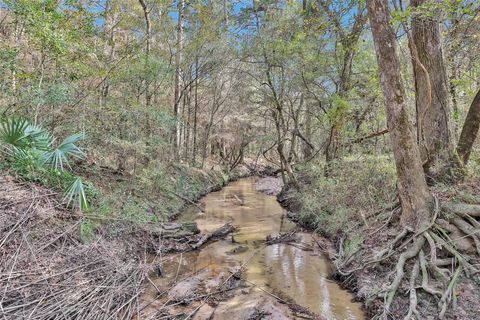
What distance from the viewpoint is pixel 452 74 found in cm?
1076

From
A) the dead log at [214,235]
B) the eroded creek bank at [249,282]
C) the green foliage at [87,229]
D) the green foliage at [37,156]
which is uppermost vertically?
the green foliage at [37,156]

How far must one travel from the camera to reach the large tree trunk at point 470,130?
20.0 feet

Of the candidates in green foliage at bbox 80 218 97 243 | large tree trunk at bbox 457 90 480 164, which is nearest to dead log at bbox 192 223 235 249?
green foliage at bbox 80 218 97 243

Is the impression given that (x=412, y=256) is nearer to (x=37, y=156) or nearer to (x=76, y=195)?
(x=76, y=195)

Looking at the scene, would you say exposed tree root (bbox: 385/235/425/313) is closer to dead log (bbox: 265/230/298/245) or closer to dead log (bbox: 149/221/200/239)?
dead log (bbox: 265/230/298/245)

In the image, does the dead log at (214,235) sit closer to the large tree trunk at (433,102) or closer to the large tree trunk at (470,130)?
the large tree trunk at (433,102)

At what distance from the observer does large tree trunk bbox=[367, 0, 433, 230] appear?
5738 millimetres

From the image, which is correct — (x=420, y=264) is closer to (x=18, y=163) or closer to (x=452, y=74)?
(x=18, y=163)

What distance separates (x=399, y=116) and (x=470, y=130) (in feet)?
5.62

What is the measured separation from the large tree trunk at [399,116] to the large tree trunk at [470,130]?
54.1 inches

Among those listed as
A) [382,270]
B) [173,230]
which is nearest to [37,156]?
[173,230]

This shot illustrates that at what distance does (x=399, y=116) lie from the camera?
577cm

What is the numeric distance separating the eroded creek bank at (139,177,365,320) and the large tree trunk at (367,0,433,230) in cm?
221

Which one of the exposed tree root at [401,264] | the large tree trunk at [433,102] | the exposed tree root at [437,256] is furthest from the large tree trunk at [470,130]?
the exposed tree root at [401,264]
